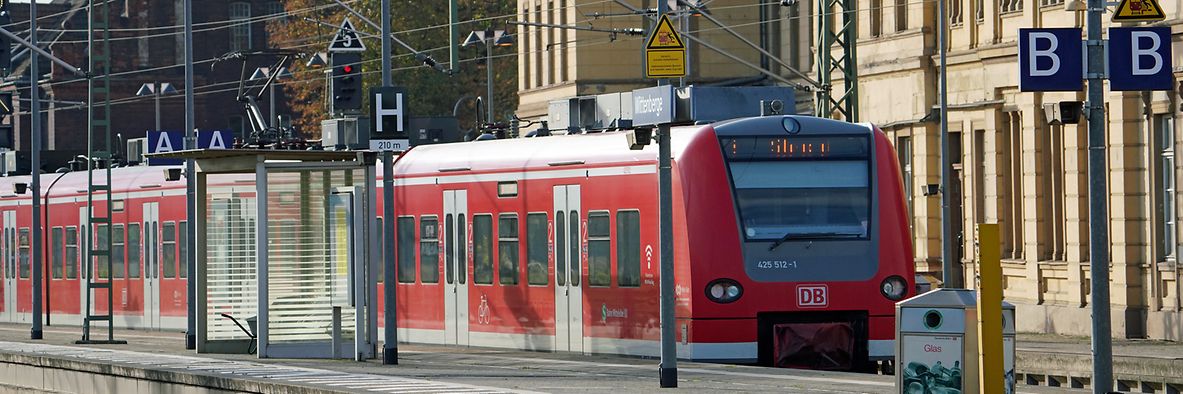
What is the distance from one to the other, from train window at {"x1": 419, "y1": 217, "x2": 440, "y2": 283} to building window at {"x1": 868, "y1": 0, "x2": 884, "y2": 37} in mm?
20883

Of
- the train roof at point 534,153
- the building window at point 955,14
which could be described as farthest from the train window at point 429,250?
the building window at point 955,14

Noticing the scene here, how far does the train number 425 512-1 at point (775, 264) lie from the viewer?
23562 millimetres

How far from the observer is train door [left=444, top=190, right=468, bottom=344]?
28.0 meters

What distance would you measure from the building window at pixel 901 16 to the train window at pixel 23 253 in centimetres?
1669

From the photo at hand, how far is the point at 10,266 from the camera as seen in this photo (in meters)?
42.4

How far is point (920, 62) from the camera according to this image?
45.5 m

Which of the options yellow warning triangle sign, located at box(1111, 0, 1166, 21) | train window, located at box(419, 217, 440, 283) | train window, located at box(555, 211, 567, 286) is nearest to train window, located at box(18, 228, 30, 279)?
train window, located at box(419, 217, 440, 283)

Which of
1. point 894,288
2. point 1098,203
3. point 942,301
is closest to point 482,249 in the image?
point 894,288

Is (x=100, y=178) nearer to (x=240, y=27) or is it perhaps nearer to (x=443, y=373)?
(x=443, y=373)

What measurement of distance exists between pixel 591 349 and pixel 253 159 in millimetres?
3981

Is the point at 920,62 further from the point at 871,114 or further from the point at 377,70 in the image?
the point at 377,70

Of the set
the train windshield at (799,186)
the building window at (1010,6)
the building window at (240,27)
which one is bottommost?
the train windshield at (799,186)

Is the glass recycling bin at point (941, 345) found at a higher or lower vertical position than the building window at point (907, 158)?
lower

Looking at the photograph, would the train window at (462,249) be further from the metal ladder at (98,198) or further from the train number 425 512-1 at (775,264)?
the train number 425 512-1 at (775,264)
